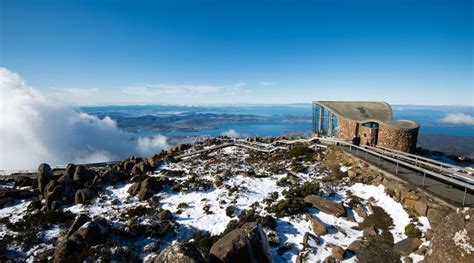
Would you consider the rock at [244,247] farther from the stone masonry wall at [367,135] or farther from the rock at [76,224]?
the stone masonry wall at [367,135]

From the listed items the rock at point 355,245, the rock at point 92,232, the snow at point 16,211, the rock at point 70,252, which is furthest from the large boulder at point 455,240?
the snow at point 16,211

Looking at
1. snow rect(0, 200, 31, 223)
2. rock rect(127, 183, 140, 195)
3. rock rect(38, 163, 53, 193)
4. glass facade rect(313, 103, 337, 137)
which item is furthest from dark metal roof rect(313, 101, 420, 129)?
rock rect(38, 163, 53, 193)

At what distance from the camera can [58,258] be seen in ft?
25.0

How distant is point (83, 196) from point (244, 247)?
41.8 ft

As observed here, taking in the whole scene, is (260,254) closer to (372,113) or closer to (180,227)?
(180,227)

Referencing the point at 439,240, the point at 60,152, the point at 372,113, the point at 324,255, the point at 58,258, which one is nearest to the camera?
the point at 439,240

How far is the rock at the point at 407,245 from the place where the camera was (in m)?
6.77

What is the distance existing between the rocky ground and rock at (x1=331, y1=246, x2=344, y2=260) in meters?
0.03

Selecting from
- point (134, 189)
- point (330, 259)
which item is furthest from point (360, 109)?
point (134, 189)

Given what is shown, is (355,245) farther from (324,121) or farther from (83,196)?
(324,121)

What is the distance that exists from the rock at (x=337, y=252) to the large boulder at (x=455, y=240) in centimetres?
261

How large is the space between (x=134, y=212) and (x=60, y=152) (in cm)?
22716

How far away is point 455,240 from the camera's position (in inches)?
165

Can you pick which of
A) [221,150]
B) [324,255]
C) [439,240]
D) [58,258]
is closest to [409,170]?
[324,255]
